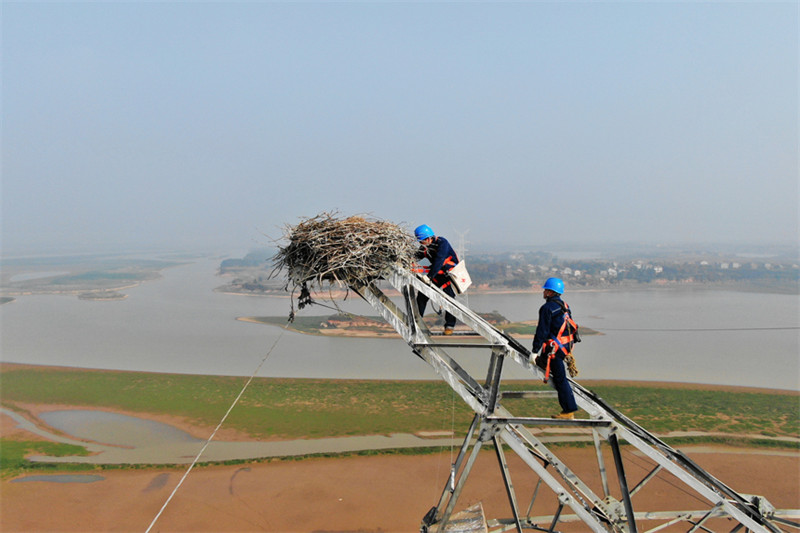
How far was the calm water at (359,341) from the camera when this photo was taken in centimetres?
2798

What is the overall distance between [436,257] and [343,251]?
1252mm

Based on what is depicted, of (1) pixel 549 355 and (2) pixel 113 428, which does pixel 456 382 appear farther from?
(2) pixel 113 428

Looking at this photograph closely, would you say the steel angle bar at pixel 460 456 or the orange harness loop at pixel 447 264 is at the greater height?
the orange harness loop at pixel 447 264

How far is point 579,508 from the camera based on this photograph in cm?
449

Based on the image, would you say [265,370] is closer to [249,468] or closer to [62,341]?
[249,468]

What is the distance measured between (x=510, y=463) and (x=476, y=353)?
15.2 m

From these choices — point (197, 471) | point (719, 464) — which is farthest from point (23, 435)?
point (719, 464)

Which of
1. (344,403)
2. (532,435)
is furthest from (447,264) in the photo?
(344,403)

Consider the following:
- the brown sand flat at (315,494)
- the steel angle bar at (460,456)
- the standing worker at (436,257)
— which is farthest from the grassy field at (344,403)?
the standing worker at (436,257)

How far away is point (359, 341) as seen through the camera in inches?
1416

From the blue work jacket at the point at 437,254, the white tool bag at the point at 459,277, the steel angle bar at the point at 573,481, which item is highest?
the blue work jacket at the point at 437,254

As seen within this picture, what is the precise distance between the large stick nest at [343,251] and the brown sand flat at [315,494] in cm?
850

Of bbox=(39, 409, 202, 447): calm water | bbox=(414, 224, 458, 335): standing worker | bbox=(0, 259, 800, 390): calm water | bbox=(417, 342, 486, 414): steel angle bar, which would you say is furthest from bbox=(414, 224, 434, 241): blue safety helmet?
bbox=(0, 259, 800, 390): calm water

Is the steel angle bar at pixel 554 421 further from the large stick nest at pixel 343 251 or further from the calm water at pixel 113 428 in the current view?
the calm water at pixel 113 428
